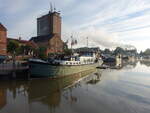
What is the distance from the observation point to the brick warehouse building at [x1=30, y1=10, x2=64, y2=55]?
65.9m

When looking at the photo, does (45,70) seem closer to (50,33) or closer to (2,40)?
(2,40)

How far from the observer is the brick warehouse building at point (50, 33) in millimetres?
65875

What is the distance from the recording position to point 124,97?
15891 millimetres

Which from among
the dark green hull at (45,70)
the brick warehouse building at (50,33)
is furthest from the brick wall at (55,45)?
the dark green hull at (45,70)

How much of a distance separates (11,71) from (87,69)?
2054cm

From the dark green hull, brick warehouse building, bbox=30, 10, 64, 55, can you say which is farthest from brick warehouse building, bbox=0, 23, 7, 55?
brick warehouse building, bbox=30, 10, 64, 55

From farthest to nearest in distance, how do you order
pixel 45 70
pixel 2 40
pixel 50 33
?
pixel 50 33, pixel 2 40, pixel 45 70

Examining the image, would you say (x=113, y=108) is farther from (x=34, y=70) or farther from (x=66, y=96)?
(x=34, y=70)

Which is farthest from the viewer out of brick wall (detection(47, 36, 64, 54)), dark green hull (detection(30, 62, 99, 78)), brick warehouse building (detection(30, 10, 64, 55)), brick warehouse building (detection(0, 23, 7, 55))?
brick warehouse building (detection(30, 10, 64, 55))

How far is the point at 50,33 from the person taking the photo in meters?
82.4

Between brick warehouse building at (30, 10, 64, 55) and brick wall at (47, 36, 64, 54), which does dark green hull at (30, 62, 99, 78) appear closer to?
brick warehouse building at (30, 10, 64, 55)

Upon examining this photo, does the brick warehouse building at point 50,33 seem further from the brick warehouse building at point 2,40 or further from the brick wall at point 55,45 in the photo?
the brick warehouse building at point 2,40

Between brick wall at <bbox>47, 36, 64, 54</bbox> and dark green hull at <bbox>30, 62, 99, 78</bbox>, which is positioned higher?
brick wall at <bbox>47, 36, 64, 54</bbox>

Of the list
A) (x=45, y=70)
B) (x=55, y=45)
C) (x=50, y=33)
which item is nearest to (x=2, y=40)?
(x=45, y=70)
